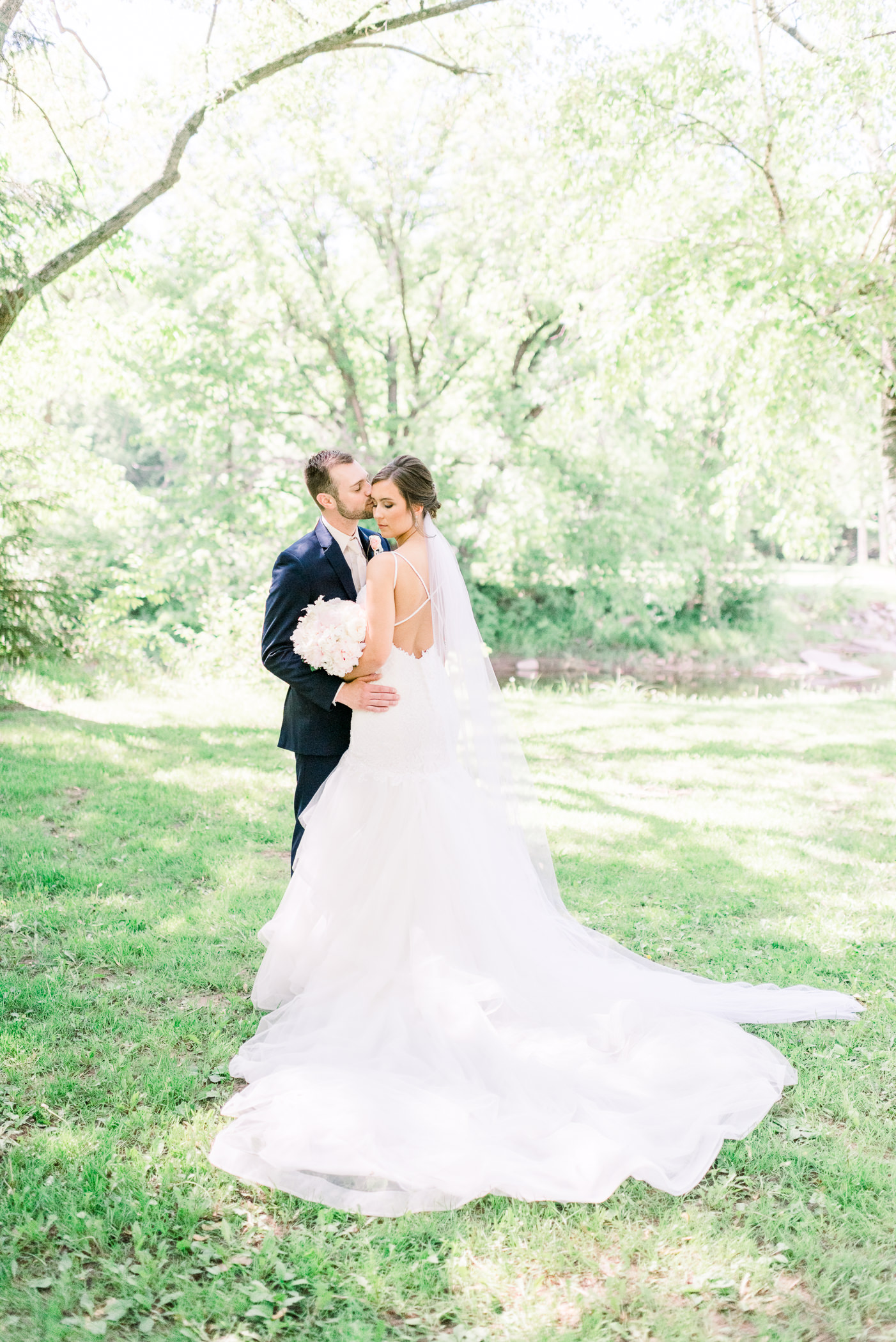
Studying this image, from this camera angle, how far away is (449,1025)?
3.52m

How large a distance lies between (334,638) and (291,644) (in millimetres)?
386

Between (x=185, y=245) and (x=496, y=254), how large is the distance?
5.39m

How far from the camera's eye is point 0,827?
19.8 feet

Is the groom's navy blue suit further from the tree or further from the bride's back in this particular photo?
the tree

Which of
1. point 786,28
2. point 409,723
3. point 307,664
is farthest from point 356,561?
point 786,28

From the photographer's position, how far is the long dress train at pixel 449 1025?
9.62 ft

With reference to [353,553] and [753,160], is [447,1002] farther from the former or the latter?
[753,160]

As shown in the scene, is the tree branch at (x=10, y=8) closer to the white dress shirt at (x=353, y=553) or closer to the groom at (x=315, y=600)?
the groom at (x=315, y=600)

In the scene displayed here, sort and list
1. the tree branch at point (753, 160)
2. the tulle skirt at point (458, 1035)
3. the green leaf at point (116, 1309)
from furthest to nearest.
A: the tree branch at point (753, 160) < the tulle skirt at point (458, 1035) < the green leaf at point (116, 1309)

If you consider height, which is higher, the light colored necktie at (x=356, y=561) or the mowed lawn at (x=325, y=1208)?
the light colored necktie at (x=356, y=561)

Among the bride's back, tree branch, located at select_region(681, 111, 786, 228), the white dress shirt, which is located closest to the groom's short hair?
the white dress shirt

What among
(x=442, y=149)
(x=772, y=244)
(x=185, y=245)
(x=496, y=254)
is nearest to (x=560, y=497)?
(x=496, y=254)

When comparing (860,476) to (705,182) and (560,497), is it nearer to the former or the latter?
(560,497)

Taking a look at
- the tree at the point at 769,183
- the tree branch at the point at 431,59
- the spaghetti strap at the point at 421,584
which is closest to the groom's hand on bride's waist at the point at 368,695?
the spaghetti strap at the point at 421,584
